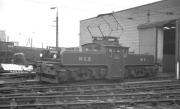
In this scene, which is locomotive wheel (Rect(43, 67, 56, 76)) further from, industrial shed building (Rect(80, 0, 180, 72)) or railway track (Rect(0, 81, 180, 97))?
industrial shed building (Rect(80, 0, 180, 72))

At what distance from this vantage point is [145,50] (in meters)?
24.1

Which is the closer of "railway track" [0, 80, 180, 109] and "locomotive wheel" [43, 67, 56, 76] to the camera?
"railway track" [0, 80, 180, 109]

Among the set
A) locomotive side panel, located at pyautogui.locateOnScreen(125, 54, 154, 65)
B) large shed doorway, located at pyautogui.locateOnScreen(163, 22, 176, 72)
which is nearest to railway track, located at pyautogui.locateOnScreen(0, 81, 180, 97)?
locomotive side panel, located at pyautogui.locateOnScreen(125, 54, 154, 65)

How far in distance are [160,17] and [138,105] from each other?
19.7 meters

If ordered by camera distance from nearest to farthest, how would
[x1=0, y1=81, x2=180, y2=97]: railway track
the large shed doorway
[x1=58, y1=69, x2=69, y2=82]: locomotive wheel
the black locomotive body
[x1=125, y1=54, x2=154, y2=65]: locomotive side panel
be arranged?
[x1=0, y1=81, x2=180, y2=97]: railway track
[x1=58, y1=69, x2=69, y2=82]: locomotive wheel
the black locomotive body
[x1=125, y1=54, x2=154, y2=65]: locomotive side panel
the large shed doorway

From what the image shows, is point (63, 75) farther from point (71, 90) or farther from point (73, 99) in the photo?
point (73, 99)

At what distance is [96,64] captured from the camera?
14.2 metres

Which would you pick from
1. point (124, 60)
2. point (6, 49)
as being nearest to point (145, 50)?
point (124, 60)

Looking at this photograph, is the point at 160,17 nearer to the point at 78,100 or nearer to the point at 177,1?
the point at 177,1

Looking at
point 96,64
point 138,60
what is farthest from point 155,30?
point 96,64

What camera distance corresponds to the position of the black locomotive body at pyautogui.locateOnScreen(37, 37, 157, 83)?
12.9 m

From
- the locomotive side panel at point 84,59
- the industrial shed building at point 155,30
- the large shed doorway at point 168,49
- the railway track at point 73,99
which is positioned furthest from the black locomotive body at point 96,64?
the large shed doorway at point 168,49

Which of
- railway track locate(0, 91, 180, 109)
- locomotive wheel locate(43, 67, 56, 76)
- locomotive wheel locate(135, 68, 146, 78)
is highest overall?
locomotive wheel locate(43, 67, 56, 76)

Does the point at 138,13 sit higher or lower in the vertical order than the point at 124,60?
higher
